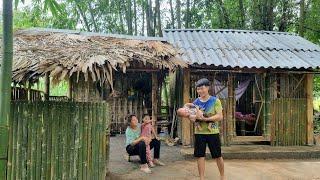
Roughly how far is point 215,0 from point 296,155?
28.9 feet

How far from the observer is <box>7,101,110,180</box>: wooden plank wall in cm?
487

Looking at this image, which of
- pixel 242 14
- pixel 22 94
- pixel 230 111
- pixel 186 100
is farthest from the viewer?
pixel 242 14

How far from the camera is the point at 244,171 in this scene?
7266 millimetres

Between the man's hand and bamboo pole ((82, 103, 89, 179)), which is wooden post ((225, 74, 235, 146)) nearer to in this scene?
the man's hand

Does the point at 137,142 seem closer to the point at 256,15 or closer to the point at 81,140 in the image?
the point at 81,140

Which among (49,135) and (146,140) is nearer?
(49,135)

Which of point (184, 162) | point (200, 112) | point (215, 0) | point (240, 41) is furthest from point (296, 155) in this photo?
point (215, 0)

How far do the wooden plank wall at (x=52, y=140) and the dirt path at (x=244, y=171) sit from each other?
52.8 inches

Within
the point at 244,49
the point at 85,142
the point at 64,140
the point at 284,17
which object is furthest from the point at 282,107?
the point at 284,17

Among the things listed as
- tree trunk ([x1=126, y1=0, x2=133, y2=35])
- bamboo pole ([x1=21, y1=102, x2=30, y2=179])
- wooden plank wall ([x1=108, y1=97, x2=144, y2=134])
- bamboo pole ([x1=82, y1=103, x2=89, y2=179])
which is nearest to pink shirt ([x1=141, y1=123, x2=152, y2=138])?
bamboo pole ([x1=82, y1=103, x2=89, y2=179])

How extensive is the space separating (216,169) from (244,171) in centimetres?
52

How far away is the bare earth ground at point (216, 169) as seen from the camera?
6.71 meters

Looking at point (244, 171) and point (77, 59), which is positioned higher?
point (77, 59)

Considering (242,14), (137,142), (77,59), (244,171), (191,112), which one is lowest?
(244,171)
